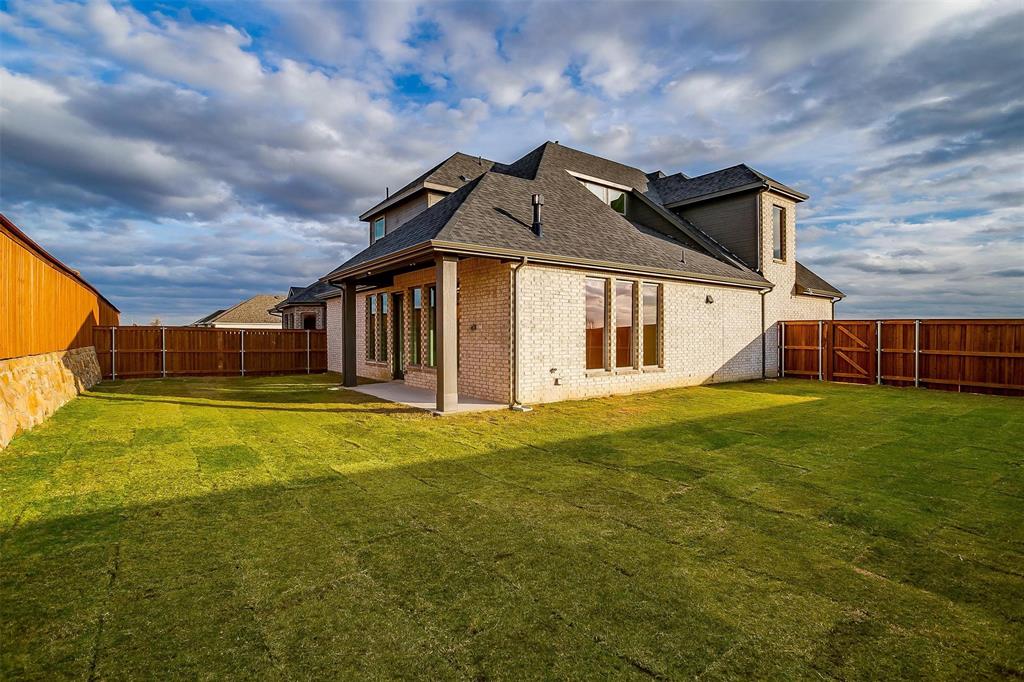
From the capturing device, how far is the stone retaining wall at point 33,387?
6680 mm

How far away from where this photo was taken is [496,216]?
10719 millimetres

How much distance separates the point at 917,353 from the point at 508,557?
52.3ft

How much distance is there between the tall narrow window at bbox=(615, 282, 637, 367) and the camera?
38.8 ft

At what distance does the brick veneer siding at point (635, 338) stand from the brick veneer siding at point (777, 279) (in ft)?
3.49

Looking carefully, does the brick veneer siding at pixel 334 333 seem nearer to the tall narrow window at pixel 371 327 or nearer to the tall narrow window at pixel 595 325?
the tall narrow window at pixel 371 327

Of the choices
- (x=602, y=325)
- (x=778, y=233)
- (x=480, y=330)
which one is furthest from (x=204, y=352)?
(x=778, y=233)

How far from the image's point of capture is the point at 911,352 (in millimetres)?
13969

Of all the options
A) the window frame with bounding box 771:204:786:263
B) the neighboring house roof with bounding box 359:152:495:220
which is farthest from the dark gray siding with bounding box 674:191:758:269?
the neighboring house roof with bounding box 359:152:495:220

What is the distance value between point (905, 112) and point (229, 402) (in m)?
19.9

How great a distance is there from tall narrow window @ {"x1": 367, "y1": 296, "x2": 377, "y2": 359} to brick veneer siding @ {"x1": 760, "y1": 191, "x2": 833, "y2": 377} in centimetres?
1338

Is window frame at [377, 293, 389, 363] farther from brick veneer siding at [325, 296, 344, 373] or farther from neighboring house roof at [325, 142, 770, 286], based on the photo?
brick veneer siding at [325, 296, 344, 373]

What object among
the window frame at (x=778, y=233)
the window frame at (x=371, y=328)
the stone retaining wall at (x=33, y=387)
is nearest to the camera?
the stone retaining wall at (x=33, y=387)

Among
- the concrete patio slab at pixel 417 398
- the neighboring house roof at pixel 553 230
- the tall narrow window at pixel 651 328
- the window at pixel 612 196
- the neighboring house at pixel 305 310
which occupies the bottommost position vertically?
the concrete patio slab at pixel 417 398

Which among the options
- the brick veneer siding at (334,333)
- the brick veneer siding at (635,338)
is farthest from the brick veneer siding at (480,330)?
the brick veneer siding at (334,333)
